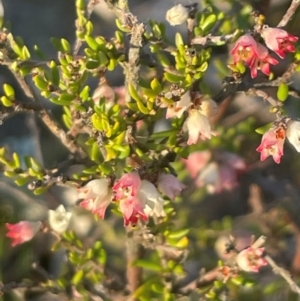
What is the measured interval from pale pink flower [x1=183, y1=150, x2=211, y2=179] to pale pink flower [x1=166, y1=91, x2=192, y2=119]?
20.9 inches

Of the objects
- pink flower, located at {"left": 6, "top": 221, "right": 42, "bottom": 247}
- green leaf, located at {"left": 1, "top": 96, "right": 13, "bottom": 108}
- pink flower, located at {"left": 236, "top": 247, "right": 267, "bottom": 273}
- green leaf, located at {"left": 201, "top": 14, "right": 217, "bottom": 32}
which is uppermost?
green leaf, located at {"left": 201, "top": 14, "right": 217, "bottom": 32}

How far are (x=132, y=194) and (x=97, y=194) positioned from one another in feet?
0.24

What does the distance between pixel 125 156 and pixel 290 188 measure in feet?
2.47

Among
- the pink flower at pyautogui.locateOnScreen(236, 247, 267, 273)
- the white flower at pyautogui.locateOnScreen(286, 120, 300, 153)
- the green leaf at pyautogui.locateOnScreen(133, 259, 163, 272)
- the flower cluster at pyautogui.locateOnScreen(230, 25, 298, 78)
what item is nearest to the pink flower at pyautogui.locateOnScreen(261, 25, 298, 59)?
the flower cluster at pyautogui.locateOnScreen(230, 25, 298, 78)

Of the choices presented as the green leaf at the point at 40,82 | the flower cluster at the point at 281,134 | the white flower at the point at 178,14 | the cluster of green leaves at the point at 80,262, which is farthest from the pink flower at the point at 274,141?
the cluster of green leaves at the point at 80,262

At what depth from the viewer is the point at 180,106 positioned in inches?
31.3

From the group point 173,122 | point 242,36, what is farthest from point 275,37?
point 173,122

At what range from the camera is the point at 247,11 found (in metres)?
1.04

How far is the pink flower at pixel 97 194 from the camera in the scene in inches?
31.6

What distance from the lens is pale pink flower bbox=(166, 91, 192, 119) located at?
79cm

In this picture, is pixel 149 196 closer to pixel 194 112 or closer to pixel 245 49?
pixel 194 112

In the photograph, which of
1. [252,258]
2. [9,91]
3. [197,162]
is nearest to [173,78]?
[9,91]

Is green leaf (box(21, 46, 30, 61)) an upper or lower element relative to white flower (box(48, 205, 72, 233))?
upper

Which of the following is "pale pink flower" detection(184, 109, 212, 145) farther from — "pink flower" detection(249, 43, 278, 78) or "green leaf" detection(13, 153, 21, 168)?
"green leaf" detection(13, 153, 21, 168)
